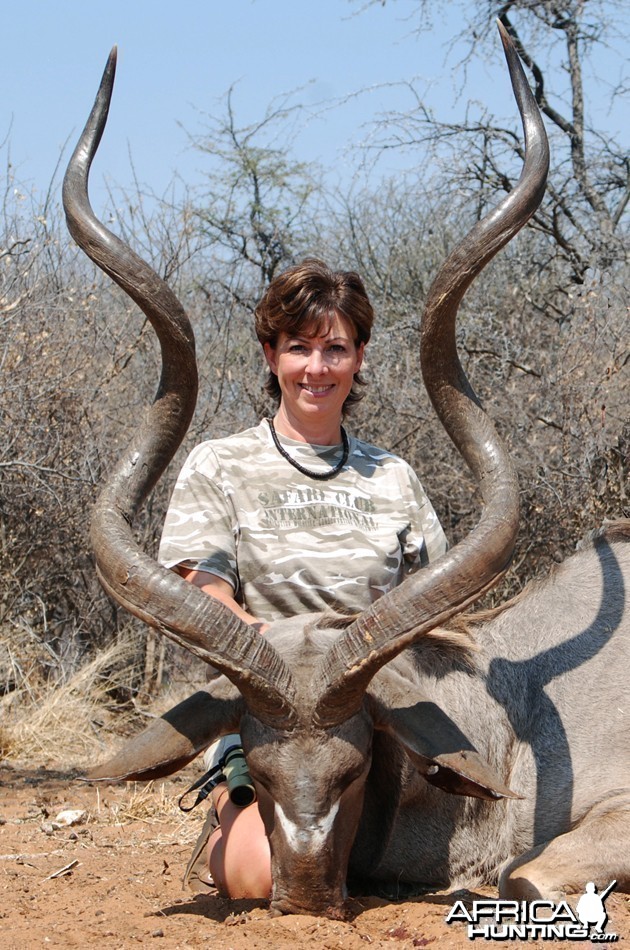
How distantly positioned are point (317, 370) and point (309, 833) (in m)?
1.98

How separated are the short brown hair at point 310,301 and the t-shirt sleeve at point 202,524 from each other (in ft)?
2.07

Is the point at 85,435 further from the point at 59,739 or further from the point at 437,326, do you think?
the point at 437,326

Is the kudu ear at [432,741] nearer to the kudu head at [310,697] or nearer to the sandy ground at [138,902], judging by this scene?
the kudu head at [310,697]

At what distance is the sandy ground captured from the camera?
146 inches

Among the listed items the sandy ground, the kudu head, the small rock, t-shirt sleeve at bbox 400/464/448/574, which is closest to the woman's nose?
t-shirt sleeve at bbox 400/464/448/574

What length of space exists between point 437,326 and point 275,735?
165 cm

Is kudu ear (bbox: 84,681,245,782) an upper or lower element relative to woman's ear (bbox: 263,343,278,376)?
lower

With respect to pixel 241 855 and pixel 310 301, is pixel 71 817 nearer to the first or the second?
pixel 241 855

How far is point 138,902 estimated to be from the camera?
439 cm

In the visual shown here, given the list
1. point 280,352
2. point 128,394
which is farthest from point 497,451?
point 128,394

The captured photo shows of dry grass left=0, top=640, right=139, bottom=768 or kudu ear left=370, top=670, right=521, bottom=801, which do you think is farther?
dry grass left=0, top=640, right=139, bottom=768

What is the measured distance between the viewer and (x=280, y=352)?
5109 millimetres

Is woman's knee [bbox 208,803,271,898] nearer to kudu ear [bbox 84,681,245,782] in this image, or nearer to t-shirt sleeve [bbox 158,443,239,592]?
kudu ear [bbox 84,681,245,782]

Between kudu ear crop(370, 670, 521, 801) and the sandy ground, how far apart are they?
0.44 metres
